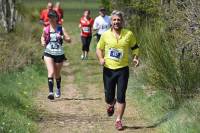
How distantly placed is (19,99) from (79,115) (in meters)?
1.30

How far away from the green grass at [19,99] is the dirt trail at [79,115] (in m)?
0.23

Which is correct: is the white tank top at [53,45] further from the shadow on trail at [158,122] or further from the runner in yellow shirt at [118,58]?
the shadow on trail at [158,122]

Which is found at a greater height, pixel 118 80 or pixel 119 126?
pixel 118 80

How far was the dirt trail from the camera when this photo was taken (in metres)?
9.86

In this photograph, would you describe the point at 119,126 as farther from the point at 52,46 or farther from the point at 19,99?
the point at 52,46

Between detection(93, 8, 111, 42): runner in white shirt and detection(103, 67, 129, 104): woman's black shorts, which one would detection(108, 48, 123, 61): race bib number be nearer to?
detection(103, 67, 129, 104): woman's black shorts

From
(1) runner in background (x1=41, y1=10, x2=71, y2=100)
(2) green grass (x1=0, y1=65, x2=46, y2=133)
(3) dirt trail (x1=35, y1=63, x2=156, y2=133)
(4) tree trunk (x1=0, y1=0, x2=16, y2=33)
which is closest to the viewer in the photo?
(2) green grass (x1=0, y1=65, x2=46, y2=133)

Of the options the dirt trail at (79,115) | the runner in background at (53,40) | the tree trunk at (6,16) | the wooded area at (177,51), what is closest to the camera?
the wooded area at (177,51)

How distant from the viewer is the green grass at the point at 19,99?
9242 mm

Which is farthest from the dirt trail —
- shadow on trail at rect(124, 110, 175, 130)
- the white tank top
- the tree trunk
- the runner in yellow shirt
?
the tree trunk

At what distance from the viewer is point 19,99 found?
1155 cm

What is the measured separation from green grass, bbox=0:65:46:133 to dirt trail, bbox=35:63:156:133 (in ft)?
0.75

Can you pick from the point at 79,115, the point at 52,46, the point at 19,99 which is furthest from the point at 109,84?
the point at 52,46

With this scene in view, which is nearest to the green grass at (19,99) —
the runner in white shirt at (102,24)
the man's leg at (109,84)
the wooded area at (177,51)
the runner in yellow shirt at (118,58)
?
the man's leg at (109,84)
